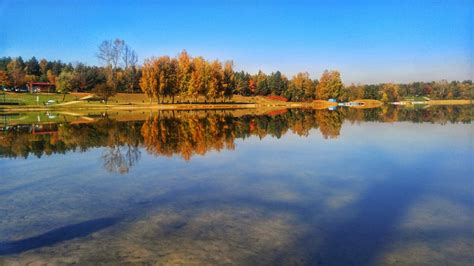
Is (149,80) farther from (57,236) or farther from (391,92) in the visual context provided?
(391,92)

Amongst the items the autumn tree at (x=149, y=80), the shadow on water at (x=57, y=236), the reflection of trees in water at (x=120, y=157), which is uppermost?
the autumn tree at (x=149, y=80)

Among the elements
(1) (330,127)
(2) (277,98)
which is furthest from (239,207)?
(2) (277,98)

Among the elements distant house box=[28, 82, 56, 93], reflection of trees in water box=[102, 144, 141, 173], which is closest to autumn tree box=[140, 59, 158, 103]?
distant house box=[28, 82, 56, 93]

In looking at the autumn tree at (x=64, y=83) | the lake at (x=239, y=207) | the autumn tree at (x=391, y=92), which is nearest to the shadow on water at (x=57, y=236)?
the lake at (x=239, y=207)

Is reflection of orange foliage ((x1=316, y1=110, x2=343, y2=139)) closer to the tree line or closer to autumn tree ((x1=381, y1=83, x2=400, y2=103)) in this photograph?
the tree line

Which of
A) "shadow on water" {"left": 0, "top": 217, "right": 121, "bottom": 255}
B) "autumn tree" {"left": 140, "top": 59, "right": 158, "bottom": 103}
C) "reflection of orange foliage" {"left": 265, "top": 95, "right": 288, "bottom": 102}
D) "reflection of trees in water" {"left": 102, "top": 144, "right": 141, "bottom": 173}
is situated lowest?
"shadow on water" {"left": 0, "top": 217, "right": 121, "bottom": 255}

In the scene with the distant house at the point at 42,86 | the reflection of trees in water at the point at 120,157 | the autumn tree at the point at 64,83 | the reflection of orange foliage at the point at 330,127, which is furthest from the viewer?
the distant house at the point at 42,86

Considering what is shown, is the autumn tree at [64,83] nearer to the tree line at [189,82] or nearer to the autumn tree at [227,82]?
the tree line at [189,82]

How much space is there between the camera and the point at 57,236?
6504 mm

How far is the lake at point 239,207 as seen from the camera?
5770 mm

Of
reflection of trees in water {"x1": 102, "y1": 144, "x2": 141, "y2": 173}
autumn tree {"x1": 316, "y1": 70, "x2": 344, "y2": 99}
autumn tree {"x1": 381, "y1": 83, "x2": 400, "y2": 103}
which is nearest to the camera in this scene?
reflection of trees in water {"x1": 102, "y1": 144, "x2": 141, "y2": 173}

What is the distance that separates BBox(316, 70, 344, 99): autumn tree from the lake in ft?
349

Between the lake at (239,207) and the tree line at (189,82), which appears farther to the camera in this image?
the tree line at (189,82)

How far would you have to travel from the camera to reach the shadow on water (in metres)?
6.02
